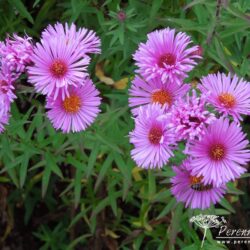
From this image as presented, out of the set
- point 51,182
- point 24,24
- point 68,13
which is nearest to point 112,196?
point 51,182

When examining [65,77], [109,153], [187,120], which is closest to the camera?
[187,120]

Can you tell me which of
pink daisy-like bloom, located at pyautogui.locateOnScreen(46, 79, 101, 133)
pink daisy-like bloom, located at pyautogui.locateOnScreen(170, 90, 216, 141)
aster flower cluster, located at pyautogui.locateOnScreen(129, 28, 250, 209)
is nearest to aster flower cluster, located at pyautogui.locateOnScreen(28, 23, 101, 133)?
pink daisy-like bloom, located at pyautogui.locateOnScreen(46, 79, 101, 133)

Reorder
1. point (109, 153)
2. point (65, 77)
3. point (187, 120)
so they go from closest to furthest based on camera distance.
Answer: point (187, 120) < point (65, 77) < point (109, 153)

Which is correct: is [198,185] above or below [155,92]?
below

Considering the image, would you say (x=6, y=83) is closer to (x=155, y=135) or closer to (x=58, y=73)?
(x=58, y=73)

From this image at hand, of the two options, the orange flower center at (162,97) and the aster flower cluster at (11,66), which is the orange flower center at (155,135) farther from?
the aster flower cluster at (11,66)

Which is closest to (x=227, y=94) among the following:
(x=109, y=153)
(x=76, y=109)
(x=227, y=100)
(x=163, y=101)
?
(x=227, y=100)

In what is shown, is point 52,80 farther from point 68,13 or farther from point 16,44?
point 68,13

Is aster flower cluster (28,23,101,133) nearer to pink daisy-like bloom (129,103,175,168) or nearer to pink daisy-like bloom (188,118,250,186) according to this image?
pink daisy-like bloom (129,103,175,168)
